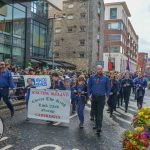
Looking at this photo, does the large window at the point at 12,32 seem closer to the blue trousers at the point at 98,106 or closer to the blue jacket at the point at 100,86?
the blue jacket at the point at 100,86

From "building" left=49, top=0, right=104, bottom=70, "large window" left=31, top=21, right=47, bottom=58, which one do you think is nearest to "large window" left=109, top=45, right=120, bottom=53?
"building" left=49, top=0, right=104, bottom=70

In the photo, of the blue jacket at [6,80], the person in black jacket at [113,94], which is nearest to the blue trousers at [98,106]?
the blue jacket at [6,80]

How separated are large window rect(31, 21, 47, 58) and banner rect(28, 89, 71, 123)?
24764 millimetres

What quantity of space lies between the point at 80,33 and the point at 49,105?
47721 millimetres

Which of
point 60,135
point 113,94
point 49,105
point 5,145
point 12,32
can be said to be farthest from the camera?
point 12,32

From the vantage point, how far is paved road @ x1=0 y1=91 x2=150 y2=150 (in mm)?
8367

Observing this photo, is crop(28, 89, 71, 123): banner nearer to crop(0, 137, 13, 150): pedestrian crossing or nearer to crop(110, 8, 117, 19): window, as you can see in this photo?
crop(0, 137, 13, 150): pedestrian crossing

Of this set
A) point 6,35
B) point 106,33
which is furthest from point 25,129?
point 106,33

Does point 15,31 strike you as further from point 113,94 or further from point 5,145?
point 5,145

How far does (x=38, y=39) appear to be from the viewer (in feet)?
123

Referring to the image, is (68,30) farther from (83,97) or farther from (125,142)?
(125,142)

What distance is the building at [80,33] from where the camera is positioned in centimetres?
→ 5725

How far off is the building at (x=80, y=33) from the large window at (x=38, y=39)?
18.0 m

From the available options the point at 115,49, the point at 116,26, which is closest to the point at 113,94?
the point at 115,49
